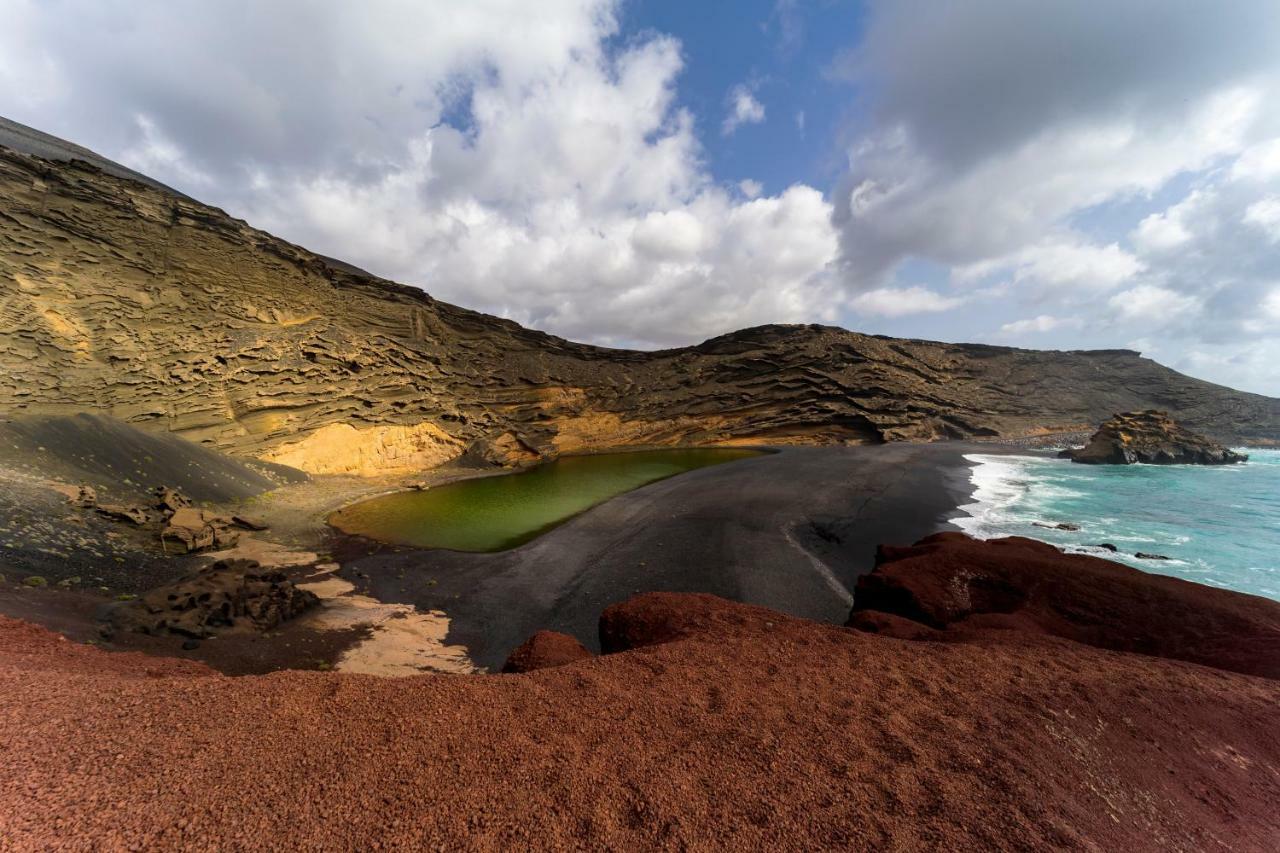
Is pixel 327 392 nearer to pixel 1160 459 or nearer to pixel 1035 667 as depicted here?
pixel 1035 667

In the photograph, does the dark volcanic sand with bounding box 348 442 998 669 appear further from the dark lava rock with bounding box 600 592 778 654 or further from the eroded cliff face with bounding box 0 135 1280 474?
the eroded cliff face with bounding box 0 135 1280 474

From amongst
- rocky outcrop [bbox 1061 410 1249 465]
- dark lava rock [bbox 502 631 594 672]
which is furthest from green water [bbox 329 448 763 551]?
rocky outcrop [bbox 1061 410 1249 465]

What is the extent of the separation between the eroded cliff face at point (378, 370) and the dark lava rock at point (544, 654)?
20764 mm

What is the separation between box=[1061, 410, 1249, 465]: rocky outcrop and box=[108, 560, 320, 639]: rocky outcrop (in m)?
40.2

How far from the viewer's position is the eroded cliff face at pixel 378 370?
16.1m

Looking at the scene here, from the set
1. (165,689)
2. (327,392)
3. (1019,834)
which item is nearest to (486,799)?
(165,689)

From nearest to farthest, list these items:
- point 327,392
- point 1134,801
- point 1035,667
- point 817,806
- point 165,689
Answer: point 817,806 < point 1134,801 < point 165,689 < point 1035,667 < point 327,392

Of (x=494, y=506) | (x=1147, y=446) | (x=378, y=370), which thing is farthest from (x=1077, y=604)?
(x=1147, y=446)

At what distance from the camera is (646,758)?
2.51 meters

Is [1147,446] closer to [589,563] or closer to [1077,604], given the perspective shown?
[1077,604]

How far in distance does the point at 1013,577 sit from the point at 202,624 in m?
12.7

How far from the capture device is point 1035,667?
13.3 ft

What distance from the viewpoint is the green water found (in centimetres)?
1419

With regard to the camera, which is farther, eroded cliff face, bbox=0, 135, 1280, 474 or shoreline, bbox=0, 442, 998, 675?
eroded cliff face, bbox=0, 135, 1280, 474
